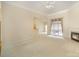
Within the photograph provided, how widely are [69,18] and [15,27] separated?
0.83 metres

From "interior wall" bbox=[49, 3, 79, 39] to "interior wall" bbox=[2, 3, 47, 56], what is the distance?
0.90ft

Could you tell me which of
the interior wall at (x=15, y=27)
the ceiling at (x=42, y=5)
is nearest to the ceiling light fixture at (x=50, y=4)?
the ceiling at (x=42, y=5)

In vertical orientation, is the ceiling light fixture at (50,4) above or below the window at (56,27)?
above

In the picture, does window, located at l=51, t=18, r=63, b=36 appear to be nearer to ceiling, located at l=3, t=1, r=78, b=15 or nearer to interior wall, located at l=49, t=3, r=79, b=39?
interior wall, located at l=49, t=3, r=79, b=39

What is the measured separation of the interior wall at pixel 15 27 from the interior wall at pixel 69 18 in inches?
10.8

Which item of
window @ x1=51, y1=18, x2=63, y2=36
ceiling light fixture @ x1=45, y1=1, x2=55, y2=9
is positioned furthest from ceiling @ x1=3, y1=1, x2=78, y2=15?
window @ x1=51, y1=18, x2=63, y2=36

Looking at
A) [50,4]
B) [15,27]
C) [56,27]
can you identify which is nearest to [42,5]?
[50,4]

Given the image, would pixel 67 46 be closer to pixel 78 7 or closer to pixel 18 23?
pixel 78 7

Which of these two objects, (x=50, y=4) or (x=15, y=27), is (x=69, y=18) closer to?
(x=50, y=4)

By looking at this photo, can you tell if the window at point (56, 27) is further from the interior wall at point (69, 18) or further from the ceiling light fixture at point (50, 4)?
the ceiling light fixture at point (50, 4)

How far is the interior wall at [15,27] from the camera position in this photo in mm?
1781

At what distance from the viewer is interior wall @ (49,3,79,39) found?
177 cm

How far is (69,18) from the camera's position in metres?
1.78

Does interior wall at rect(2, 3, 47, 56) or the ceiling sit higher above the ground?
the ceiling
